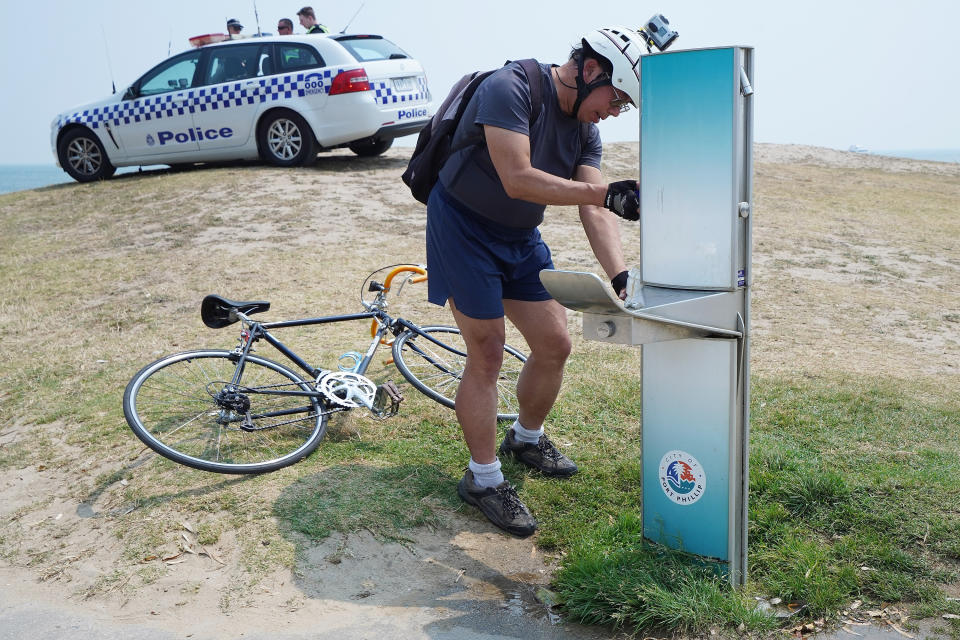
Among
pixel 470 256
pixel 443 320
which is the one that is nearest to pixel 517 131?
pixel 470 256

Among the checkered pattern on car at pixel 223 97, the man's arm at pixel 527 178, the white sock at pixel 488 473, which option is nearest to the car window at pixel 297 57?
the checkered pattern on car at pixel 223 97

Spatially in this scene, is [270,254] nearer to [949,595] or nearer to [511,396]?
[511,396]

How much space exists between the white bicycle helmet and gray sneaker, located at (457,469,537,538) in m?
1.63

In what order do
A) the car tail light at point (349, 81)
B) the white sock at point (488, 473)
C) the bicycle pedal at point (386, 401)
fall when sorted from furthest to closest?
the car tail light at point (349, 81) → the bicycle pedal at point (386, 401) → the white sock at point (488, 473)

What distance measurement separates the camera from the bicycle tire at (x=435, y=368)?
4520 mm

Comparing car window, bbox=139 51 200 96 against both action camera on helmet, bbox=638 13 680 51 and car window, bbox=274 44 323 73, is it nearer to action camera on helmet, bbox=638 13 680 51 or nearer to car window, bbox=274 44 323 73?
car window, bbox=274 44 323 73

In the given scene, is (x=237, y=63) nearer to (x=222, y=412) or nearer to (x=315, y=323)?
(x=315, y=323)

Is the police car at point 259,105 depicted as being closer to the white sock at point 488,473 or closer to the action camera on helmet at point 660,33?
the white sock at point 488,473

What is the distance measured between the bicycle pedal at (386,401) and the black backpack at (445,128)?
122 cm

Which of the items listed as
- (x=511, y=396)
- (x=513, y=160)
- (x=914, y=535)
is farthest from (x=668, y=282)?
(x=511, y=396)

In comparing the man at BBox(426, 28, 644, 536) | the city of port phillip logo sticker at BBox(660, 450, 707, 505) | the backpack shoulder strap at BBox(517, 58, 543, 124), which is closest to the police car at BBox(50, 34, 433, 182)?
the man at BBox(426, 28, 644, 536)

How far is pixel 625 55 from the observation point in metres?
2.86

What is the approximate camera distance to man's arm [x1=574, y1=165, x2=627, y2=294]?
338cm

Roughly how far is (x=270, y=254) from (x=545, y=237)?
2.72 metres
